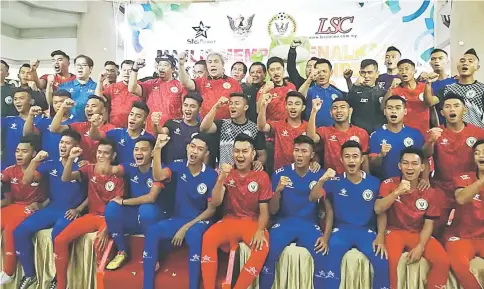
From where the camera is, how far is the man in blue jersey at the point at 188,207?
2.87 meters

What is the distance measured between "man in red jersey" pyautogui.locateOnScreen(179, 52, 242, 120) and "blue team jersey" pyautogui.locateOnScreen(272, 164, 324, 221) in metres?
0.96

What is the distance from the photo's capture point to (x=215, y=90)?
3.88 meters

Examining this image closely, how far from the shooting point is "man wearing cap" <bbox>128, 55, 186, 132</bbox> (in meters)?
3.93

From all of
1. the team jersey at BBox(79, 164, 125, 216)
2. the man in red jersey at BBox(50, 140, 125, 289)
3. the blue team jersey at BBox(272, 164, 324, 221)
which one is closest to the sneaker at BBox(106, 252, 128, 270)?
the man in red jersey at BBox(50, 140, 125, 289)

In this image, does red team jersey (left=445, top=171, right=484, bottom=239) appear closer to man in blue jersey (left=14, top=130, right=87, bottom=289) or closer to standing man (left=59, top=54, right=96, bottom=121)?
man in blue jersey (left=14, top=130, right=87, bottom=289)

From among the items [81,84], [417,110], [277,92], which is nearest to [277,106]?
[277,92]

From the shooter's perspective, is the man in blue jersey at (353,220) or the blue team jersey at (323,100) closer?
the man in blue jersey at (353,220)

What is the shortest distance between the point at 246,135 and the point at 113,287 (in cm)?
131

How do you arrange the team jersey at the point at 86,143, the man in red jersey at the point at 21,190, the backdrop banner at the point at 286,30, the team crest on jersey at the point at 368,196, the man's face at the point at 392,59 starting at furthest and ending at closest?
the backdrop banner at the point at 286,30, the man's face at the point at 392,59, the team jersey at the point at 86,143, the man in red jersey at the point at 21,190, the team crest on jersey at the point at 368,196

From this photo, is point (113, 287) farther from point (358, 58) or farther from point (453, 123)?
point (358, 58)

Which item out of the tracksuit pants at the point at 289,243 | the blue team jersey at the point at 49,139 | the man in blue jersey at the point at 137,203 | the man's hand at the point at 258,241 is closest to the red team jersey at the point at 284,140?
the tracksuit pants at the point at 289,243

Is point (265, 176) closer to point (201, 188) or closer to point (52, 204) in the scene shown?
point (201, 188)

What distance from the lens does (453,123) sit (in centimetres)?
317

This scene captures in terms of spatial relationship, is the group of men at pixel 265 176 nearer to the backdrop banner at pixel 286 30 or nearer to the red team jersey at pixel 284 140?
the red team jersey at pixel 284 140
